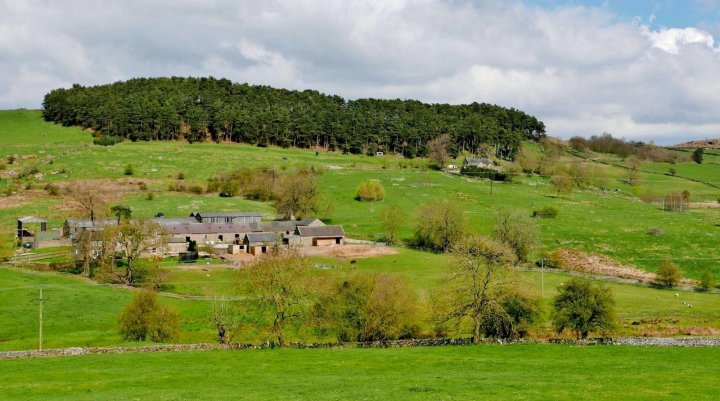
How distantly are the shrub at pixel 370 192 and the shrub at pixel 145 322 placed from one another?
86608 mm

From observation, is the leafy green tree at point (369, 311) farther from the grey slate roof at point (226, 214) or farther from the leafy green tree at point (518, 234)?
the grey slate roof at point (226, 214)

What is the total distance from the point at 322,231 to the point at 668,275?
5386 centimetres

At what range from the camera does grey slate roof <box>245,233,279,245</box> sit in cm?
11056

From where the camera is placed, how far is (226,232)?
11700 cm

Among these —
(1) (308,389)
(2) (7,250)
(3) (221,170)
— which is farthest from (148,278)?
(3) (221,170)

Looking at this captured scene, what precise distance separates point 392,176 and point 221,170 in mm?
43016

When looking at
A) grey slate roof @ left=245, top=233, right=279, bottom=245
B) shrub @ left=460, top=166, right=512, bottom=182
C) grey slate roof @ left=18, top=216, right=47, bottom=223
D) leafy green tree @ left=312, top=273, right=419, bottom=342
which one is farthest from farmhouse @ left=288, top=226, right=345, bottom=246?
shrub @ left=460, top=166, right=512, bottom=182

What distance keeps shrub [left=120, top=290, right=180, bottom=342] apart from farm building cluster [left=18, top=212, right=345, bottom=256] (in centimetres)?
4142

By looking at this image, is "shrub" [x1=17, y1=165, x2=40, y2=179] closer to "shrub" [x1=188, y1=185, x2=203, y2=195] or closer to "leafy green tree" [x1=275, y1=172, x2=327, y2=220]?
"shrub" [x1=188, y1=185, x2=203, y2=195]

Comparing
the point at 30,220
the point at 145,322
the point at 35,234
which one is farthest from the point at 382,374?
the point at 30,220

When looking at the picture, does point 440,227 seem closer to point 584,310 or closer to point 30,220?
point 584,310

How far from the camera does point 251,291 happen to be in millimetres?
60719

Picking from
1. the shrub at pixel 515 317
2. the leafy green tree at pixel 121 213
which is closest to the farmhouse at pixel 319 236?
the leafy green tree at pixel 121 213

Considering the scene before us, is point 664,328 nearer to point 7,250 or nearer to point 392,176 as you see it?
point 7,250
